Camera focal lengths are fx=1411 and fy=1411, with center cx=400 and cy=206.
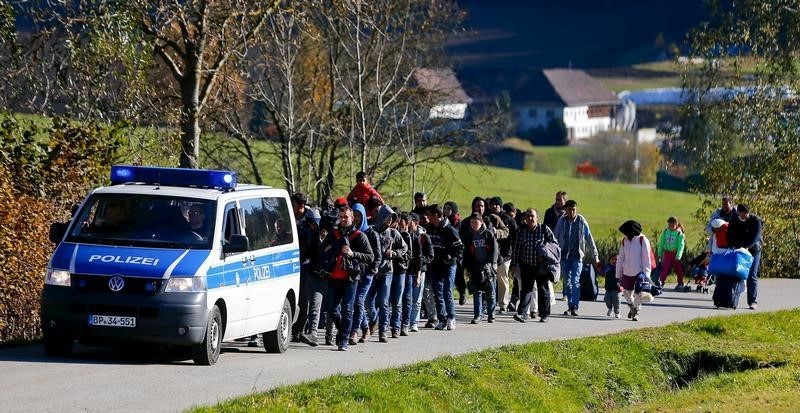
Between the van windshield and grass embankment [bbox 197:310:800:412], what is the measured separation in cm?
229

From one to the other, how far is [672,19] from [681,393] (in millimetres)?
180751

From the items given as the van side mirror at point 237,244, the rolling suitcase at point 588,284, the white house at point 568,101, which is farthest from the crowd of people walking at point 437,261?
the white house at point 568,101

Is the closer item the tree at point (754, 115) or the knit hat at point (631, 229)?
the knit hat at point (631, 229)

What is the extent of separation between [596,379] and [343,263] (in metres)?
3.36

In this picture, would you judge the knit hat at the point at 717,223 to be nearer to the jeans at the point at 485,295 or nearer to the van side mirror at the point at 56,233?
the jeans at the point at 485,295

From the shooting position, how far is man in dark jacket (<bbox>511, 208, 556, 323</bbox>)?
69.4 ft

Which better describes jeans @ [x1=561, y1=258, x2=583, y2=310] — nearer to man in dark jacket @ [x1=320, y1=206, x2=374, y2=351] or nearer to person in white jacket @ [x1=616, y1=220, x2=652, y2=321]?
person in white jacket @ [x1=616, y1=220, x2=652, y2=321]

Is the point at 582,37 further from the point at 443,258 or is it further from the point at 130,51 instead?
the point at 130,51

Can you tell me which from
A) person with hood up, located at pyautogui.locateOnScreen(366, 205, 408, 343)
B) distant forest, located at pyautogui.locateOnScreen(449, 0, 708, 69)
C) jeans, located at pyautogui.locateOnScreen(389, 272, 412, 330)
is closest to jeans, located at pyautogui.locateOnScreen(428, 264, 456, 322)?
jeans, located at pyautogui.locateOnScreen(389, 272, 412, 330)

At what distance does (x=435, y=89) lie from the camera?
37.7 m

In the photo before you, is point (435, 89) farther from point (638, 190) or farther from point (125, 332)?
point (638, 190)

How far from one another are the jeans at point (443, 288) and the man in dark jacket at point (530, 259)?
1715 millimetres

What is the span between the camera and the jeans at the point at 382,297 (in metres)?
17.7

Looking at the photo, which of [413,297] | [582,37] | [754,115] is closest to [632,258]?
[413,297]
